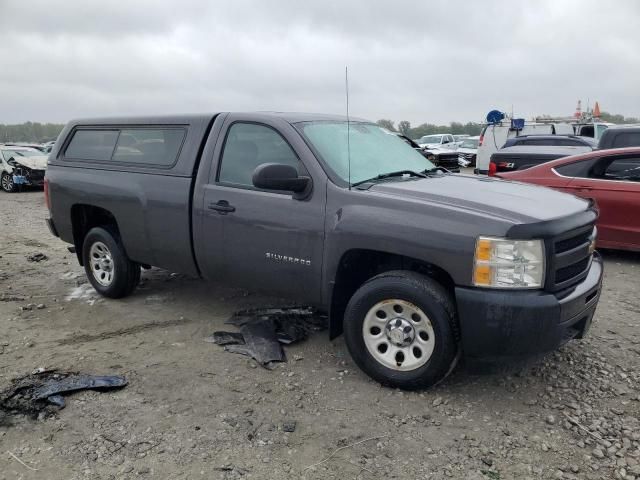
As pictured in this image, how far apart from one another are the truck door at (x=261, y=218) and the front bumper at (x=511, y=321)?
42.9 inches

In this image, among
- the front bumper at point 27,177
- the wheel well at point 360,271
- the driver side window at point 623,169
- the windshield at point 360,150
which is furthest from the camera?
the front bumper at point 27,177

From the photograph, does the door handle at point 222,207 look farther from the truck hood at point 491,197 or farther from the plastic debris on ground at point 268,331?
the truck hood at point 491,197

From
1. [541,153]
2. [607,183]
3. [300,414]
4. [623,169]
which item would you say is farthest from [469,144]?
[300,414]

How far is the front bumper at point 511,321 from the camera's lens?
3.11m

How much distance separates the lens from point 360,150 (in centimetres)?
427

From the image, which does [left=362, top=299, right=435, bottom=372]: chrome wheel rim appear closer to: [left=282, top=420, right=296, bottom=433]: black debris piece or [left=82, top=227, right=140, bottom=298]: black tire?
[left=282, top=420, right=296, bottom=433]: black debris piece

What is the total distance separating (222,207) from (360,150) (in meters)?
1.16

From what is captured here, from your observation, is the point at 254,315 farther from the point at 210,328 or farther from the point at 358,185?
the point at 358,185

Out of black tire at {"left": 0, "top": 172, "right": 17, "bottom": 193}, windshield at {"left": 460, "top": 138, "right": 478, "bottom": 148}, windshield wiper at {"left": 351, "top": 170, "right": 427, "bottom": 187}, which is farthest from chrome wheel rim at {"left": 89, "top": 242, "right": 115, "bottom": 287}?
windshield at {"left": 460, "top": 138, "right": 478, "bottom": 148}

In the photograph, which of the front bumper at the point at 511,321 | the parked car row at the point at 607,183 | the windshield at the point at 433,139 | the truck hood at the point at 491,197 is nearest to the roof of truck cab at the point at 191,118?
the truck hood at the point at 491,197

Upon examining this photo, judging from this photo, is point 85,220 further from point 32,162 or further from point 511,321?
point 32,162

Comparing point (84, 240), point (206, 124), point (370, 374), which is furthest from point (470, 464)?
point (84, 240)

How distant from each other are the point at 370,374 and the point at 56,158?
4144 millimetres

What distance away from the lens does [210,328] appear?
4.73m
